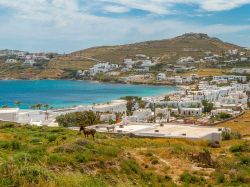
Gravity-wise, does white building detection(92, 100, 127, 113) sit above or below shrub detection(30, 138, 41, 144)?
below

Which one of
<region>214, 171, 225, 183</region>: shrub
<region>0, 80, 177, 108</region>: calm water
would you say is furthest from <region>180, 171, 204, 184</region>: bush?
<region>0, 80, 177, 108</region>: calm water

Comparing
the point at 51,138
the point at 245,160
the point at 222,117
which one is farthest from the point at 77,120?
the point at 245,160

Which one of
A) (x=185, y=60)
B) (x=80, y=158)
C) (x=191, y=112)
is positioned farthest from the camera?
(x=185, y=60)

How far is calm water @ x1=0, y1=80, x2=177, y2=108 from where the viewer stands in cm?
10592

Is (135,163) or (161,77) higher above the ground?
(161,77)

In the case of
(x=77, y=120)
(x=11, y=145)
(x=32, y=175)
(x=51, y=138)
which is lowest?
(x=77, y=120)

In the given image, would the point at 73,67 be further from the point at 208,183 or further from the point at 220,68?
the point at 208,183

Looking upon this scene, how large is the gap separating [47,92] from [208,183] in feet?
391

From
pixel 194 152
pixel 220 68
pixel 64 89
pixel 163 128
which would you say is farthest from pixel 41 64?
pixel 194 152

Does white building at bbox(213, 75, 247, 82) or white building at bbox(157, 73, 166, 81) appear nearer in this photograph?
white building at bbox(213, 75, 247, 82)

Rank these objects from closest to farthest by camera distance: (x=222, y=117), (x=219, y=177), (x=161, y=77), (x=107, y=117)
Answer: (x=219, y=177), (x=107, y=117), (x=222, y=117), (x=161, y=77)

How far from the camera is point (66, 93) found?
413 feet

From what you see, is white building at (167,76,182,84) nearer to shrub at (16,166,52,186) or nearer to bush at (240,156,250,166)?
bush at (240,156,250,166)

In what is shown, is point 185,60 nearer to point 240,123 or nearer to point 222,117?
point 222,117
